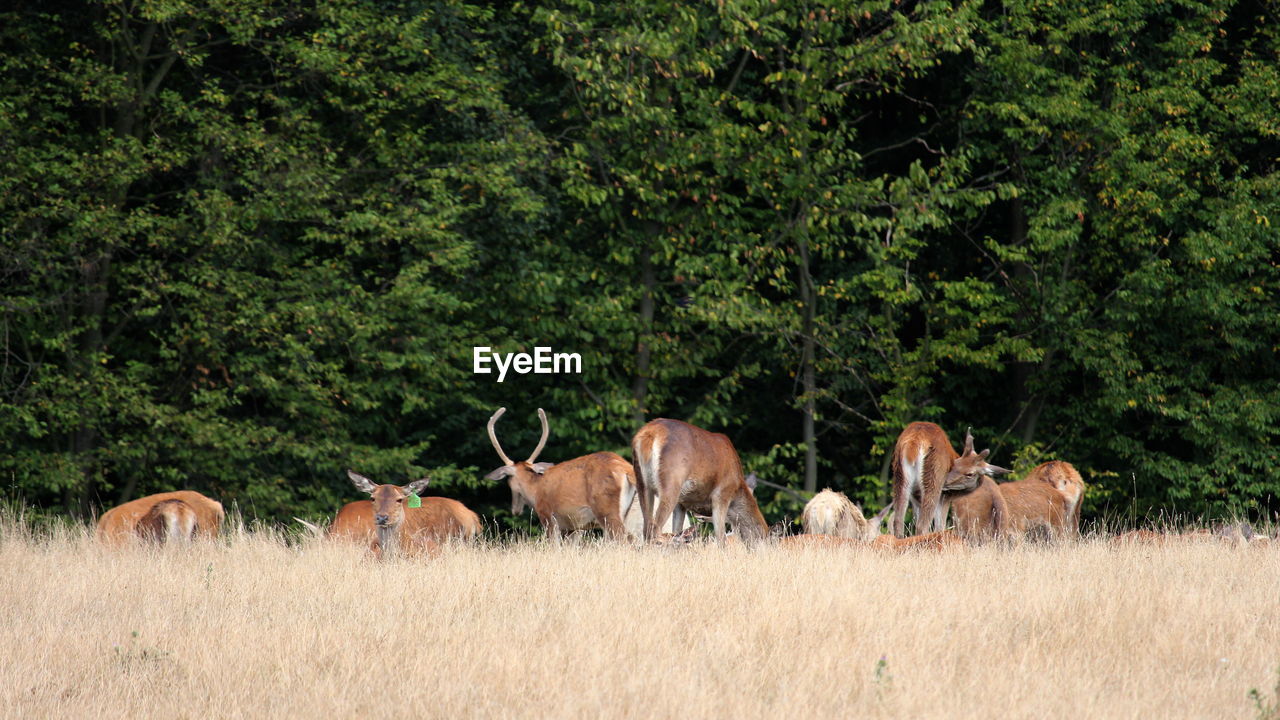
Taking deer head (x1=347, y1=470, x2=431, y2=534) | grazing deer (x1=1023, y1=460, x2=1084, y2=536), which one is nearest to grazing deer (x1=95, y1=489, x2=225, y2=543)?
deer head (x1=347, y1=470, x2=431, y2=534)

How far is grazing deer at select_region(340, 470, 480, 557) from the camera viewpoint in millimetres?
11594

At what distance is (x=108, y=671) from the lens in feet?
23.0

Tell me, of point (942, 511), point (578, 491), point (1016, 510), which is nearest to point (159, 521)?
point (578, 491)

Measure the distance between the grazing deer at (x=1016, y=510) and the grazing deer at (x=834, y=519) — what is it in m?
0.85

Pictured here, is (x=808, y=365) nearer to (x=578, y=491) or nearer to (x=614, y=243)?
(x=614, y=243)

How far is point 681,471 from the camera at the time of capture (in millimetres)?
11938

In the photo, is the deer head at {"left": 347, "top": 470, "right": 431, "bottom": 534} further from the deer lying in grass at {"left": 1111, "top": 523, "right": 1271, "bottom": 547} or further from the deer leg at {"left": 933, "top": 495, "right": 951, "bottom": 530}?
the deer lying in grass at {"left": 1111, "top": 523, "right": 1271, "bottom": 547}

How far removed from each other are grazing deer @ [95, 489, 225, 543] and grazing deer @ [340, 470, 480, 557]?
1.10 meters

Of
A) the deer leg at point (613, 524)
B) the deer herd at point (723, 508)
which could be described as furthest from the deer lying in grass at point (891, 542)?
the deer leg at point (613, 524)

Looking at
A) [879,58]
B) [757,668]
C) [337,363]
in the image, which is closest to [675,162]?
[879,58]

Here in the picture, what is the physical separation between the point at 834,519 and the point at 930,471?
3.55 ft

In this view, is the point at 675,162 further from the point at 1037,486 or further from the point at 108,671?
the point at 108,671

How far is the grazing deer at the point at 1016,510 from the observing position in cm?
1202

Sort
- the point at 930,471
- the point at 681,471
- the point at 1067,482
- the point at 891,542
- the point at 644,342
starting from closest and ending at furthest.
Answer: the point at 891,542
the point at 681,471
the point at 930,471
the point at 1067,482
the point at 644,342
